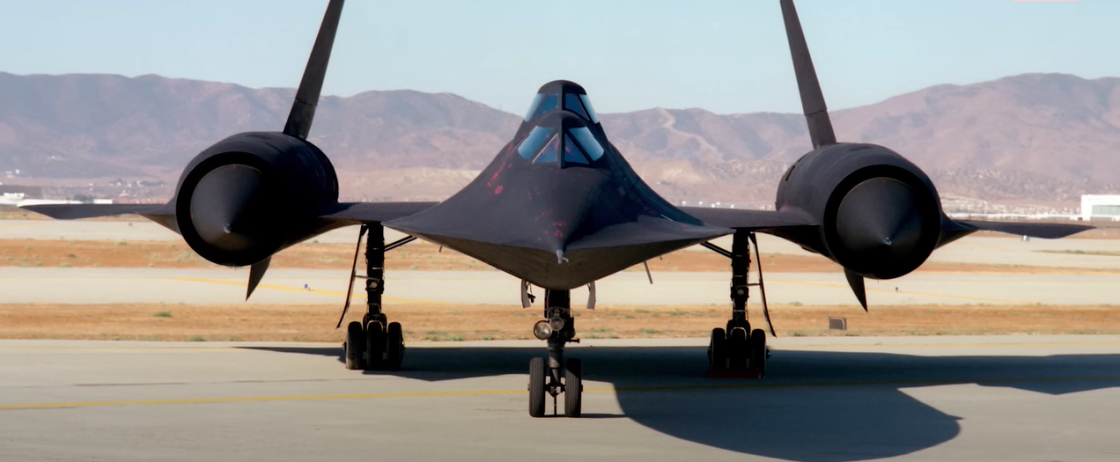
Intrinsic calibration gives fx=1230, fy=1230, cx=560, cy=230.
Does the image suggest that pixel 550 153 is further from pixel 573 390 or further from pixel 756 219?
pixel 756 219

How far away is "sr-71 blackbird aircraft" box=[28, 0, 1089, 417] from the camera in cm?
1127

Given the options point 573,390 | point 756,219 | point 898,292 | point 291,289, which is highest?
point 756,219

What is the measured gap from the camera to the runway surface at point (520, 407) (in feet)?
34.6

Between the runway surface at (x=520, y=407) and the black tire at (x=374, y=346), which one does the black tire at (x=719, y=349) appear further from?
the black tire at (x=374, y=346)

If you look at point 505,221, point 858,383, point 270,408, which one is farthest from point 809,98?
point 270,408

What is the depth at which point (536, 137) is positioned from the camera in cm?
1313

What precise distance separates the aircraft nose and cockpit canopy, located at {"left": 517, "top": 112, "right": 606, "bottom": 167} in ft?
10.8

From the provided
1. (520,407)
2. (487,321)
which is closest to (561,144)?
(520,407)

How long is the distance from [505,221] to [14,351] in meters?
10.1

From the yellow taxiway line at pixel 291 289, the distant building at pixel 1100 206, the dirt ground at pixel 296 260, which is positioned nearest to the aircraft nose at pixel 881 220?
the yellow taxiway line at pixel 291 289

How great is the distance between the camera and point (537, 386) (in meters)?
12.2

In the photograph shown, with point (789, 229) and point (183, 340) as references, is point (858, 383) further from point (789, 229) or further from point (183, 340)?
point (183, 340)

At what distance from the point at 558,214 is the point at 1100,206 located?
170248 millimetres

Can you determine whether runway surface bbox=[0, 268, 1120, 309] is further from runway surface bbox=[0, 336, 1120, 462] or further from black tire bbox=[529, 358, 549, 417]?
black tire bbox=[529, 358, 549, 417]
